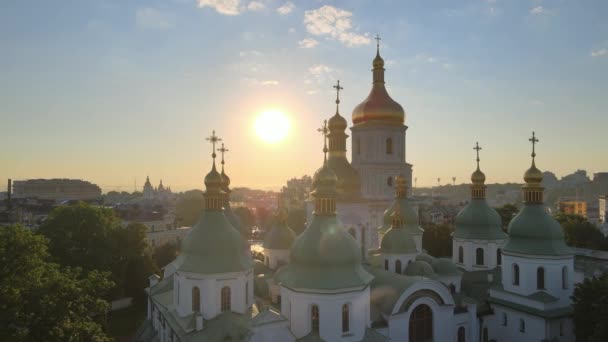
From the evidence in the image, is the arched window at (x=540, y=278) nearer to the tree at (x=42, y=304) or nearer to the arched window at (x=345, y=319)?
the arched window at (x=345, y=319)

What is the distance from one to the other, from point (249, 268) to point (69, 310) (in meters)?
7.28

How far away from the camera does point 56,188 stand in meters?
126

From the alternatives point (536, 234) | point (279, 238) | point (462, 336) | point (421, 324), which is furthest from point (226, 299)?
point (536, 234)

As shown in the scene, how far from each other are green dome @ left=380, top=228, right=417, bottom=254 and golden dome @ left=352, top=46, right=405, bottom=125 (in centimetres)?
1124

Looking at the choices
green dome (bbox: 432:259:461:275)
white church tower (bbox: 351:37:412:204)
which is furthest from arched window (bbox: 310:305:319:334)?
white church tower (bbox: 351:37:412:204)

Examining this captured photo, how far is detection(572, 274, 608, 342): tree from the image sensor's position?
18750mm

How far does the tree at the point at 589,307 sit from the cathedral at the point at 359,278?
3.94 feet

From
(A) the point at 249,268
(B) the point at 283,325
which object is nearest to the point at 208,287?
(A) the point at 249,268

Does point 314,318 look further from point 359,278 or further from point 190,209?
point 190,209

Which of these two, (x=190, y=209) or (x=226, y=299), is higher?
(x=190, y=209)

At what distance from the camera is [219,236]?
19.6 meters

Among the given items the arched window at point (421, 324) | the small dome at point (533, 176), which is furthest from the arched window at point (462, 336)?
the small dome at point (533, 176)

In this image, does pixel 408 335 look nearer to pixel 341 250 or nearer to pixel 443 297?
pixel 443 297

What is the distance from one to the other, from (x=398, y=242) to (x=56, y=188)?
129 metres
